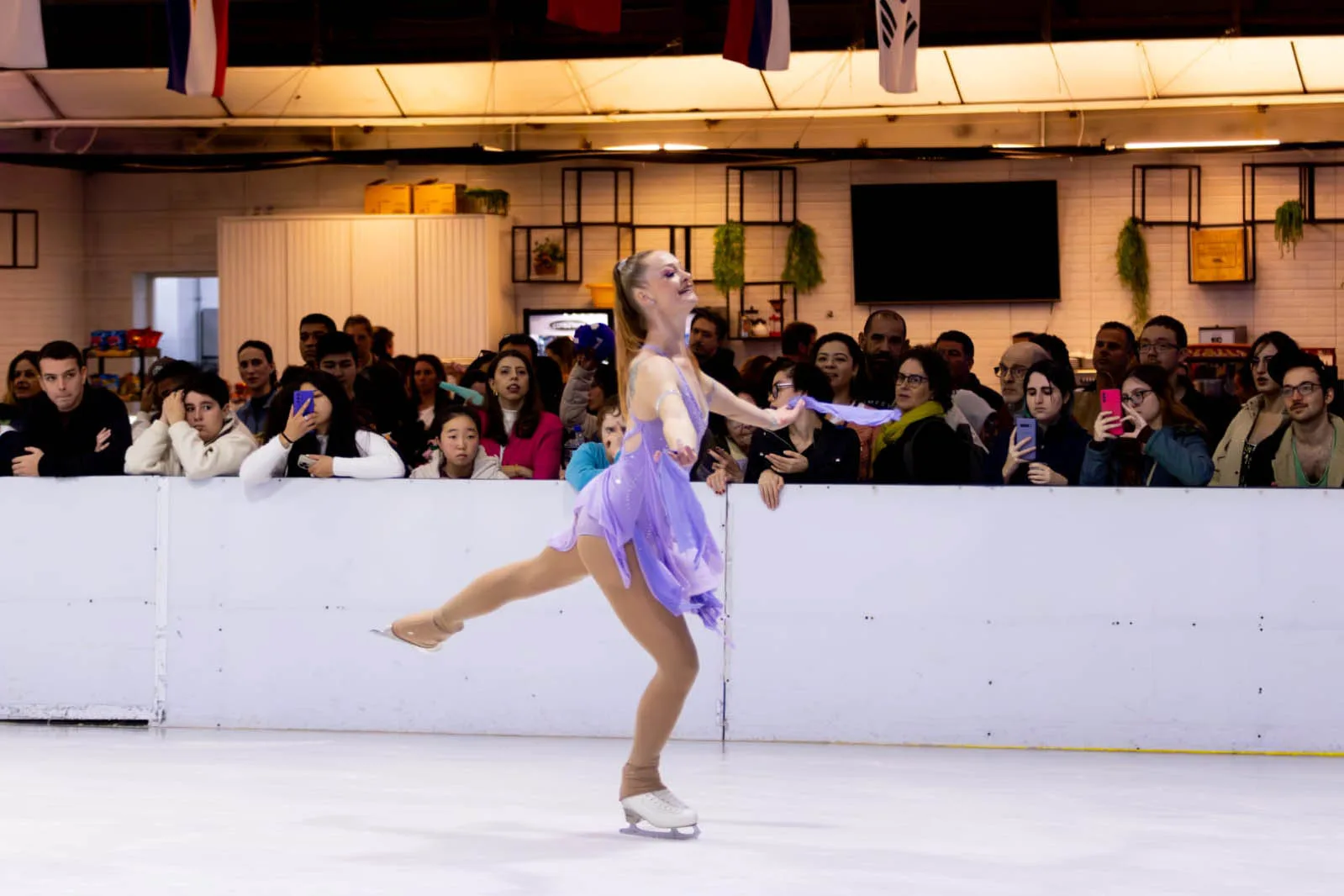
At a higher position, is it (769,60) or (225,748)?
(769,60)

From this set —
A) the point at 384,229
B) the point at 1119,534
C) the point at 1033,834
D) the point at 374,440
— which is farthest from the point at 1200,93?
the point at 1033,834

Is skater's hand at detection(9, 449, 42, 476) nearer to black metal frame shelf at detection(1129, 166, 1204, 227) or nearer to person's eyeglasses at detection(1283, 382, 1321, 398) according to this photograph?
person's eyeglasses at detection(1283, 382, 1321, 398)

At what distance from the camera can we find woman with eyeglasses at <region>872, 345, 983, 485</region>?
546 centimetres

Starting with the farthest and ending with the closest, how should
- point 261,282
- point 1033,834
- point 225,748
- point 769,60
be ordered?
point 261,282
point 769,60
point 225,748
point 1033,834

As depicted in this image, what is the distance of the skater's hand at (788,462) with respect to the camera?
5410 millimetres

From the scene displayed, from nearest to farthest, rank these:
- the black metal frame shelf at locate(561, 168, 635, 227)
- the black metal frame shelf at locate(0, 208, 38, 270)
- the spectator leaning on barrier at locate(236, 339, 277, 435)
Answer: the spectator leaning on barrier at locate(236, 339, 277, 435)
the black metal frame shelf at locate(561, 168, 635, 227)
the black metal frame shelf at locate(0, 208, 38, 270)

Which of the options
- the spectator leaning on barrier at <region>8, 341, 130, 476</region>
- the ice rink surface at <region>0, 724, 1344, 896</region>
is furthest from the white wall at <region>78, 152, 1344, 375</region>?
the ice rink surface at <region>0, 724, 1344, 896</region>

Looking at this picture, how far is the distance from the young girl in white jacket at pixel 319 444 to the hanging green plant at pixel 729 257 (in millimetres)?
7008

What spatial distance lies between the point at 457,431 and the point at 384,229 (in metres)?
7.38

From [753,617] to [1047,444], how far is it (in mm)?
1102

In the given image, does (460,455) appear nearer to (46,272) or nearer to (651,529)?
(651,529)

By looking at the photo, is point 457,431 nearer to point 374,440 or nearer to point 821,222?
point 374,440

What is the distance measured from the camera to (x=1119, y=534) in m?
5.32

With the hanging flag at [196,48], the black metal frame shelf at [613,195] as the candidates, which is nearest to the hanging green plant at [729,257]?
the black metal frame shelf at [613,195]
